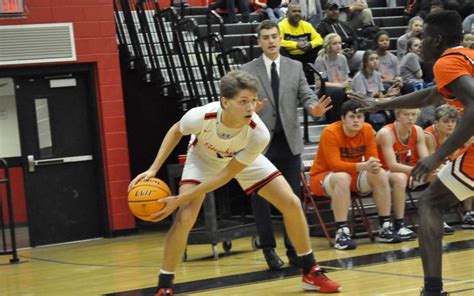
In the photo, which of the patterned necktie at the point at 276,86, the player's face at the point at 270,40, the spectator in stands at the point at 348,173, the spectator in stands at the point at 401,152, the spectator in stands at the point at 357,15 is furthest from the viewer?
the spectator in stands at the point at 357,15

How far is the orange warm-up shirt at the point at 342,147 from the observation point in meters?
10.0

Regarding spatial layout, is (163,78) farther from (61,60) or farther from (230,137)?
(230,137)

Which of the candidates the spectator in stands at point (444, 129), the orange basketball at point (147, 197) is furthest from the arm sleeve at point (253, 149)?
the spectator in stands at point (444, 129)

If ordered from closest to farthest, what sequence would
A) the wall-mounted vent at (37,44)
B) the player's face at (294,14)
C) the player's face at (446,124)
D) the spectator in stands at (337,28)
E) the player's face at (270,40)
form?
the player's face at (270,40) → the player's face at (446,124) → the wall-mounted vent at (37,44) → the player's face at (294,14) → the spectator in stands at (337,28)

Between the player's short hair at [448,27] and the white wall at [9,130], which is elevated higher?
the player's short hair at [448,27]

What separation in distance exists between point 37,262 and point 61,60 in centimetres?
301

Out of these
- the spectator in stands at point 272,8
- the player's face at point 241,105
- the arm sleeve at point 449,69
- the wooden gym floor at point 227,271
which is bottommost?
the wooden gym floor at point 227,271

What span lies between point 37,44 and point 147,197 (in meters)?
6.38

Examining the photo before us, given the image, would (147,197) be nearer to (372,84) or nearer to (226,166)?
(226,166)

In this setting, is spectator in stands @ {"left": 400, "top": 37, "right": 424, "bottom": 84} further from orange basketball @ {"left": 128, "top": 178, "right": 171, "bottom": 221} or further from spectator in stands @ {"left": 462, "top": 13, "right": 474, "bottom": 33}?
orange basketball @ {"left": 128, "top": 178, "right": 171, "bottom": 221}

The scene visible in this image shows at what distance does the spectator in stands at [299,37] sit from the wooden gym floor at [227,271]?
3267 millimetres

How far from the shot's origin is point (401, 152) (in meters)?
10.7

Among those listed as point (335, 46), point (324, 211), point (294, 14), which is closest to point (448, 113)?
point (324, 211)

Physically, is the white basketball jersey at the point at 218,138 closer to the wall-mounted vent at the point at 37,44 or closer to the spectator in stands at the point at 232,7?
the wall-mounted vent at the point at 37,44
